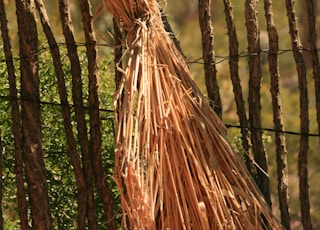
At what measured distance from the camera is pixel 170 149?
3.12 meters

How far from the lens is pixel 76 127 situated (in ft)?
12.8

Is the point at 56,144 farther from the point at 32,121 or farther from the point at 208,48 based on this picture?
the point at 208,48

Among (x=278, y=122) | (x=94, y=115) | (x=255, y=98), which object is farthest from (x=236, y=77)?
(x=94, y=115)

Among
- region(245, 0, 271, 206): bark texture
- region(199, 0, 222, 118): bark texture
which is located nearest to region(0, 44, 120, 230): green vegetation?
region(199, 0, 222, 118): bark texture

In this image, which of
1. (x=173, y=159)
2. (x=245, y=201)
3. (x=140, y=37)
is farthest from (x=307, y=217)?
(x=140, y=37)

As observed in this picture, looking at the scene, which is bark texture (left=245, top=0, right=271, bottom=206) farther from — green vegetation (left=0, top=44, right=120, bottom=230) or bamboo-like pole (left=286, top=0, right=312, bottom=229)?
green vegetation (left=0, top=44, right=120, bottom=230)

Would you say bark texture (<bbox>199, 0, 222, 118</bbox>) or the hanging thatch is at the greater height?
bark texture (<bbox>199, 0, 222, 118</bbox>)

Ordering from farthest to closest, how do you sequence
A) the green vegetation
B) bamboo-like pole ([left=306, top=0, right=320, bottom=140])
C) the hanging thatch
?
the green vegetation
bamboo-like pole ([left=306, top=0, right=320, bottom=140])
the hanging thatch

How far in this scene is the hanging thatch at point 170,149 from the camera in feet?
9.98

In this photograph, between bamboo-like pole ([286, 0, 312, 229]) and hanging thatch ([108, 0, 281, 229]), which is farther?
bamboo-like pole ([286, 0, 312, 229])

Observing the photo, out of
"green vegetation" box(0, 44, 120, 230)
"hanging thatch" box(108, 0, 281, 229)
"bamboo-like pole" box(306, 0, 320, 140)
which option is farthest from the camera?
"green vegetation" box(0, 44, 120, 230)

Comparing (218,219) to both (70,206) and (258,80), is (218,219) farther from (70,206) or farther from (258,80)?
(70,206)

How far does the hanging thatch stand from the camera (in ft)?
9.98

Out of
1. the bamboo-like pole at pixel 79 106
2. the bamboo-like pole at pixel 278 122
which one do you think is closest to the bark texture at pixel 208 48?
the bamboo-like pole at pixel 278 122
